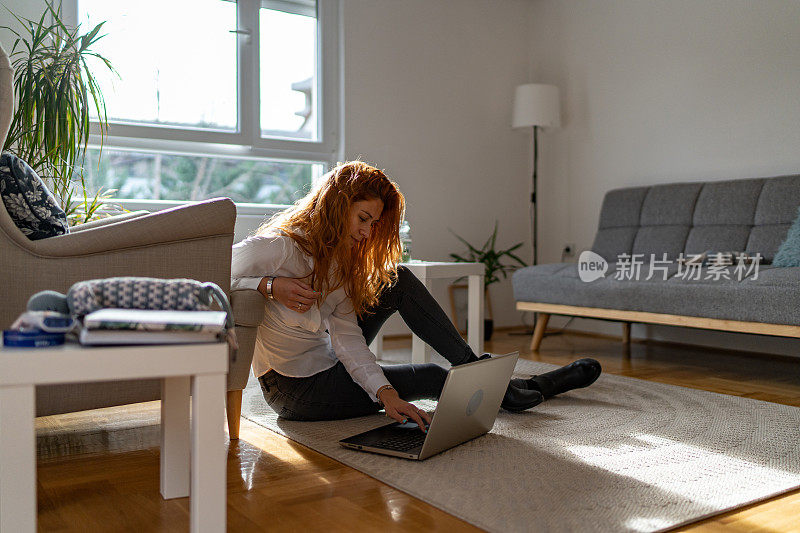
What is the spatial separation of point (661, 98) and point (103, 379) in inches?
152

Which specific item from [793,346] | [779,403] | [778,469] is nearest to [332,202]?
[778,469]

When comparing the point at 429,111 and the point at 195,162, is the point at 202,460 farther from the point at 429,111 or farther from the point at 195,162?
the point at 429,111

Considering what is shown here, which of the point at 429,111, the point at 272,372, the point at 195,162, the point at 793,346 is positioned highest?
the point at 429,111

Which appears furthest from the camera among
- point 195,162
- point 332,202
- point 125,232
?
point 195,162

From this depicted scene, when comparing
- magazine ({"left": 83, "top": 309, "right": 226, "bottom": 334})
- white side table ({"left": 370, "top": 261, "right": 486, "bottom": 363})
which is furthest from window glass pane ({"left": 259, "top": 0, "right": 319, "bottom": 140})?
magazine ({"left": 83, "top": 309, "right": 226, "bottom": 334})

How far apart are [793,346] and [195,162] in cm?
315

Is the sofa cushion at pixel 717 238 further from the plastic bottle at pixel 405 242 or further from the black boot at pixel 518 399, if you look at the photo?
the black boot at pixel 518 399

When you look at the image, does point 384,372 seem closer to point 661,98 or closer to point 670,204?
point 670,204

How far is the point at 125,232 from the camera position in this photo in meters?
1.65

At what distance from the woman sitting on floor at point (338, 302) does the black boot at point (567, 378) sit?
1.38ft

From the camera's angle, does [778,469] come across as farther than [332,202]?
No

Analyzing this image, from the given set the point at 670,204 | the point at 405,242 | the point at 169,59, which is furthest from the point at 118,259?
the point at 670,204

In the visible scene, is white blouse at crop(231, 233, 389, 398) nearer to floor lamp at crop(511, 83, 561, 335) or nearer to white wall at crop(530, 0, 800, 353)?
white wall at crop(530, 0, 800, 353)

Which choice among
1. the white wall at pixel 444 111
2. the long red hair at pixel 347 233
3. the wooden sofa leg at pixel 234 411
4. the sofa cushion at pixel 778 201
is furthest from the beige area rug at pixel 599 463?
the white wall at pixel 444 111
